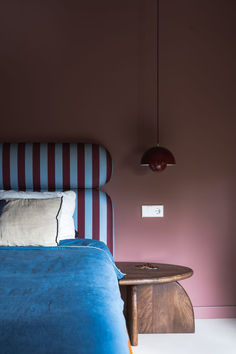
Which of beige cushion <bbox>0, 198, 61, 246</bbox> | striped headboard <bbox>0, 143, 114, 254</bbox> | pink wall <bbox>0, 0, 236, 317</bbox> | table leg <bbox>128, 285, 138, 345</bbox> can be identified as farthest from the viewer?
pink wall <bbox>0, 0, 236, 317</bbox>

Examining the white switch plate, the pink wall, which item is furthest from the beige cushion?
the white switch plate

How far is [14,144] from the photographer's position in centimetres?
301

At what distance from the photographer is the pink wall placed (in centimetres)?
314

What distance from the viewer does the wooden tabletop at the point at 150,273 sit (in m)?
2.54

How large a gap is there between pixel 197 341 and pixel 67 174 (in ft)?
4.94

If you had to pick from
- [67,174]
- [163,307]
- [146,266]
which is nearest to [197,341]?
[163,307]

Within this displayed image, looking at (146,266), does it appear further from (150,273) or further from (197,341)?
(197,341)

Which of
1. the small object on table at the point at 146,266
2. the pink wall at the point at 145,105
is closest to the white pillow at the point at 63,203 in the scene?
the pink wall at the point at 145,105

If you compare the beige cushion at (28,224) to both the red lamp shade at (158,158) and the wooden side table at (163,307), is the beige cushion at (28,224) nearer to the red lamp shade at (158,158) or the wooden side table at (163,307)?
the wooden side table at (163,307)

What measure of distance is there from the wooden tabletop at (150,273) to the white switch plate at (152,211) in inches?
15.3

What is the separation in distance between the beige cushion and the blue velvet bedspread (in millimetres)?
400

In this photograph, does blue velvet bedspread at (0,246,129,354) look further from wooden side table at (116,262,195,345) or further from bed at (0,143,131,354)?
wooden side table at (116,262,195,345)

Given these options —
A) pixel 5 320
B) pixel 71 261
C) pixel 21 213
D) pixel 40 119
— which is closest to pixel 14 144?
pixel 40 119

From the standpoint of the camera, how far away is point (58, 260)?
2055 millimetres
